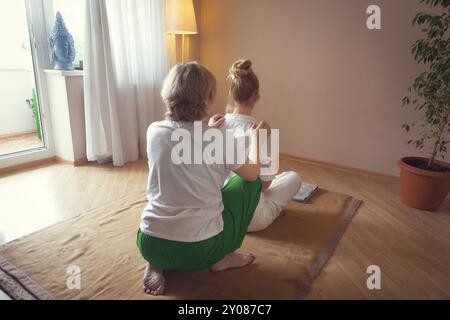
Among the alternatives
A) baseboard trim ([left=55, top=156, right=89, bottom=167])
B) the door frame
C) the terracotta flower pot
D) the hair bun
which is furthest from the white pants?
the door frame

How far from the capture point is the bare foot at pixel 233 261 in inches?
55.0

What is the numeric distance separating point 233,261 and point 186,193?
51 cm

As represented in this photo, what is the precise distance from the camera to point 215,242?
120cm

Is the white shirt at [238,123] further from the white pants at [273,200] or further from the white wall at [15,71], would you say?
the white wall at [15,71]

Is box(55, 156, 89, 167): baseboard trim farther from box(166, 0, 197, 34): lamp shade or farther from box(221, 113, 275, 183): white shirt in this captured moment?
box(221, 113, 275, 183): white shirt

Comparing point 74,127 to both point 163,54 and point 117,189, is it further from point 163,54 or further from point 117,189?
point 163,54

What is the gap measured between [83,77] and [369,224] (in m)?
2.41

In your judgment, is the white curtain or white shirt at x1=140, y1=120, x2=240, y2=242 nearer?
white shirt at x1=140, y1=120, x2=240, y2=242

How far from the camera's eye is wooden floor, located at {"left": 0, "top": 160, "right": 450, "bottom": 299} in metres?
1.38

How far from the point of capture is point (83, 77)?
8.33ft

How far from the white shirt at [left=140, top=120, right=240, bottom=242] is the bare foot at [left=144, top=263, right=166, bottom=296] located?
0.75ft

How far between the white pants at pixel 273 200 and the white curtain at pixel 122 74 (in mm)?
1505

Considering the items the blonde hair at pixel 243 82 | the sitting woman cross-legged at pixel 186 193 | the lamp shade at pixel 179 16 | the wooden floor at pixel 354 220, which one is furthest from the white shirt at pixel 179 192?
the lamp shade at pixel 179 16
